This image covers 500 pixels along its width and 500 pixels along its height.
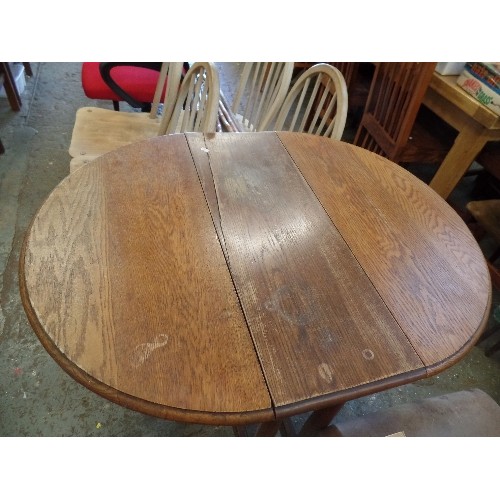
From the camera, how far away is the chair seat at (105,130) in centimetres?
155

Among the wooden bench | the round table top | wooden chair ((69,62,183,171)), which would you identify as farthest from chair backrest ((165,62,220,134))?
the wooden bench

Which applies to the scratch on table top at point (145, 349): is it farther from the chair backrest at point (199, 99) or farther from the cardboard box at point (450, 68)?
the cardboard box at point (450, 68)

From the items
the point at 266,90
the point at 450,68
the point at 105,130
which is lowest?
the point at 105,130

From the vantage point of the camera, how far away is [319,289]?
787 mm

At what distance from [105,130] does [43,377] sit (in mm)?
Result: 1072

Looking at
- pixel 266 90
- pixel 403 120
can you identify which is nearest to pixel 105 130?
pixel 266 90

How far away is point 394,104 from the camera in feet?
6.54

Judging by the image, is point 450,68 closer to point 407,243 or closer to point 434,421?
point 407,243

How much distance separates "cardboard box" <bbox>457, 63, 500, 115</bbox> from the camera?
165 cm

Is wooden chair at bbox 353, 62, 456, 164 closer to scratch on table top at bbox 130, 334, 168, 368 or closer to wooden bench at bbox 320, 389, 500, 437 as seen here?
wooden bench at bbox 320, 389, 500, 437

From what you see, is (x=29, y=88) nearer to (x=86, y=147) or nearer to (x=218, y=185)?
(x=86, y=147)

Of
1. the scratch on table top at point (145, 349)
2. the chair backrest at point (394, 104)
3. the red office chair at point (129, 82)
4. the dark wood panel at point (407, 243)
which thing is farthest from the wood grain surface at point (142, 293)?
the chair backrest at point (394, 104)
